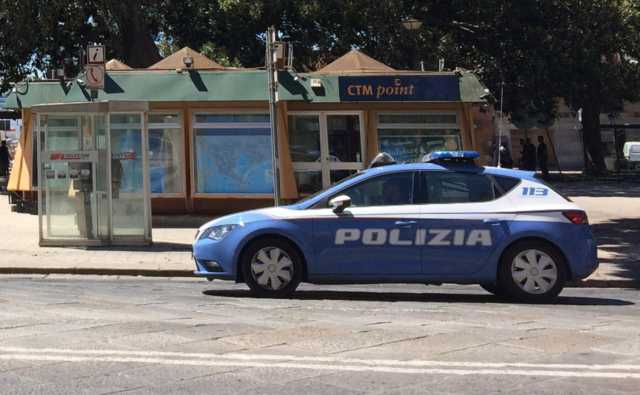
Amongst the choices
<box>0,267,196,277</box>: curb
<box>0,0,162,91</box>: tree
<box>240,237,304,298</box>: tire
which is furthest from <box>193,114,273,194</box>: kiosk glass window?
<box>240,237,304,298</box>: tire

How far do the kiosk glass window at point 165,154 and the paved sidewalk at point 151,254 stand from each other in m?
1.17

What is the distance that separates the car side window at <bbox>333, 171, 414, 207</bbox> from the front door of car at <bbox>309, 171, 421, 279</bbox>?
→ 0.49 feet

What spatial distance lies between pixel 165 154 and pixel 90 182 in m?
3.89

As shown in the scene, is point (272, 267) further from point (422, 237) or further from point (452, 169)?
point (452, 169)

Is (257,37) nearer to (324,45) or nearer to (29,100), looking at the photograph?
(324,45)

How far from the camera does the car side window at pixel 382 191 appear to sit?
398 inches

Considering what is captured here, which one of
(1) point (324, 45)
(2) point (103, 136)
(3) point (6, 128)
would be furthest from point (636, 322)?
(3) point (6, 128)

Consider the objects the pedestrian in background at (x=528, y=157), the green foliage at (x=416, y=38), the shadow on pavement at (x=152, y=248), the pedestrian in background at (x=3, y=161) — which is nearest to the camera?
the shadow on pavement at (x=152, y=248)

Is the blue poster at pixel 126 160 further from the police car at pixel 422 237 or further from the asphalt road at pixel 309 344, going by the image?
the police car at pixel 422 237

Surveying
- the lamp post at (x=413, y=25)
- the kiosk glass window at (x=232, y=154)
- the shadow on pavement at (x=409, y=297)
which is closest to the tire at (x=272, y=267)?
the shadow on pavement at (x=409, y=297)

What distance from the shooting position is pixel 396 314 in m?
8.98

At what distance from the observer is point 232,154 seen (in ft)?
62.7

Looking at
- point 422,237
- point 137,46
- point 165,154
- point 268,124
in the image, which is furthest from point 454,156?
point 137,46

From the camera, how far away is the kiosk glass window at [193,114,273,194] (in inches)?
748
